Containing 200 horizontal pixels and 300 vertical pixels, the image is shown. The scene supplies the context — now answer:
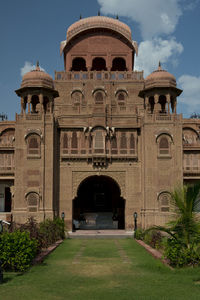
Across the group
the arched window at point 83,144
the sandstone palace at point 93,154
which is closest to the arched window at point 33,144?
the sandstone palace at point 93,154

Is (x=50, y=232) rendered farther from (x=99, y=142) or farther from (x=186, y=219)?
(x=186, y=219)

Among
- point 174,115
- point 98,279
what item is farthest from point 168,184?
point 98,279

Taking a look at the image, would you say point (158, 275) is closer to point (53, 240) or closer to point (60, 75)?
point (53, 240)

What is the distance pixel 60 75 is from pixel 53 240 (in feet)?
56.5

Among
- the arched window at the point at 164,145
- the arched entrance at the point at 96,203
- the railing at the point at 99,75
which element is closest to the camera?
the arched window at the point at 164,145

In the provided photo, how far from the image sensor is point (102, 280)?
11969 mm

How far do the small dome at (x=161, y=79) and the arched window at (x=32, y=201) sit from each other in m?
11.4

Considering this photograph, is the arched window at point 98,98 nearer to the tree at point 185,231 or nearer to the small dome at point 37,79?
the small dome at point 37,79

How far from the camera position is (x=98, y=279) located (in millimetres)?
12094

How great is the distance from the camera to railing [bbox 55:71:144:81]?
34.2m

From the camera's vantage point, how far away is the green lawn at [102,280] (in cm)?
1023

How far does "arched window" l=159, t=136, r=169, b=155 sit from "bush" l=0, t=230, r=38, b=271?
16191mm

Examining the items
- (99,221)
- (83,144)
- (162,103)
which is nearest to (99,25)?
(162,103)

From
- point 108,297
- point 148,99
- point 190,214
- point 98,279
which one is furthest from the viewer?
point 148,99
